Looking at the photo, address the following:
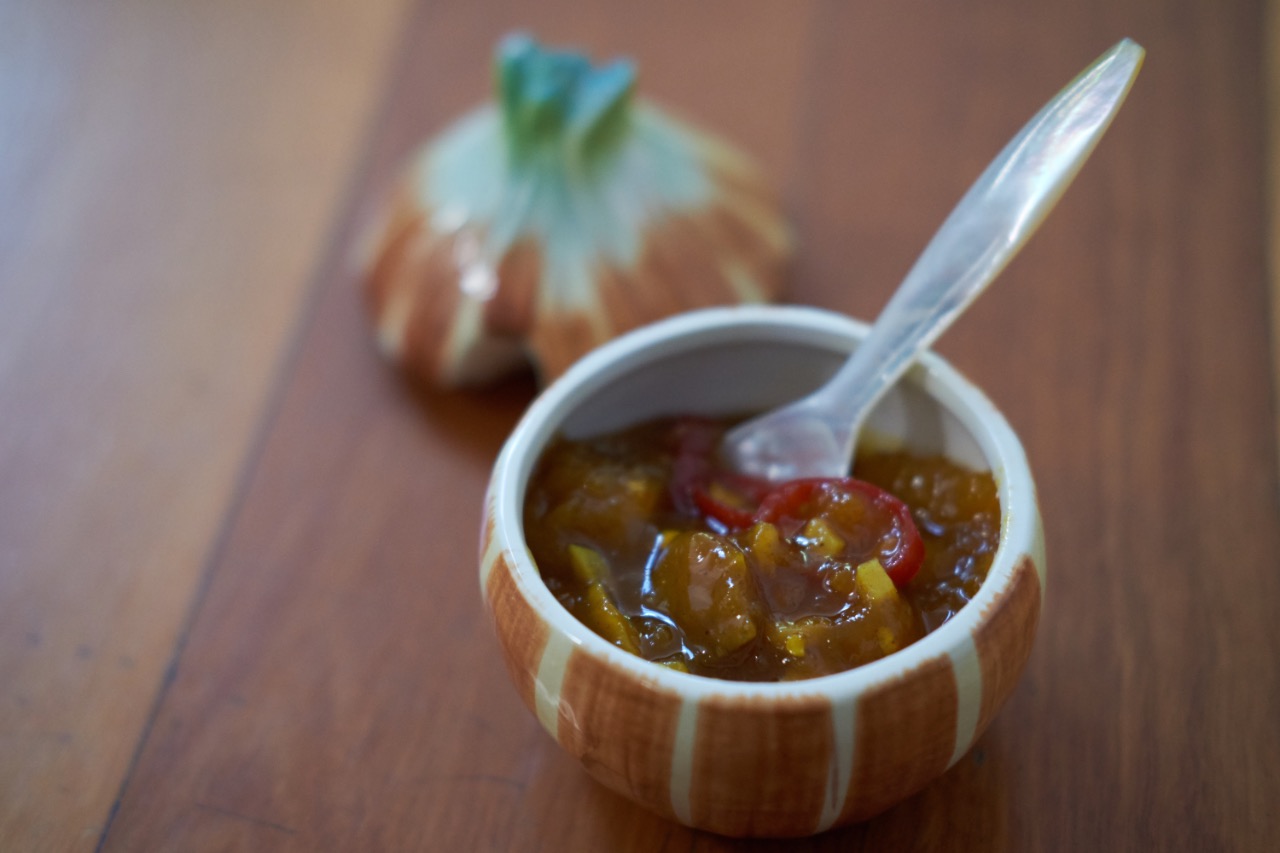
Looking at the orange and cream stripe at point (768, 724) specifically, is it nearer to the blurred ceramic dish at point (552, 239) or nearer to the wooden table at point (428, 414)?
the wooden table at point (428, 414)

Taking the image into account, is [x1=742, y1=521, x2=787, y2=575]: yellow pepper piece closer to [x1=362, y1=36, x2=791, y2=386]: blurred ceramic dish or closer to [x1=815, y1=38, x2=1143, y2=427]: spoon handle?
[x1=815, y1=38, x2=1143, y2=427]: spoon handle

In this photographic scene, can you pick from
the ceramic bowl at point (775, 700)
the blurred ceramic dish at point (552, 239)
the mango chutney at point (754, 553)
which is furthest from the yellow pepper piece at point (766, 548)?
the blurred ceramic dish at point (552, 239)

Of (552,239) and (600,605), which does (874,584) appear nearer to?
(600,605)

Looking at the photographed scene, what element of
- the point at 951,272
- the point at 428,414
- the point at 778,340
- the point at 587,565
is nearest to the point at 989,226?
the point at 951,272

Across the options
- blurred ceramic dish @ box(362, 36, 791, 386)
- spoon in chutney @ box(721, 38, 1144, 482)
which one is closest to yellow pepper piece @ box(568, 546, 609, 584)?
spoon in chutney @ box(721, 38, 1144, 482)

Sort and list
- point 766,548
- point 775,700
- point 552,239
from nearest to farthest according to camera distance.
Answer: point 775,700 < point 766,548 < point 552,239

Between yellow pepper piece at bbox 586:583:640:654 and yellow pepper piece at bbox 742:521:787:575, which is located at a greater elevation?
yellow pepper piece at bbox 742:521:787:575
